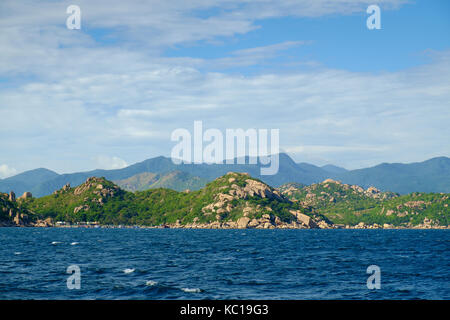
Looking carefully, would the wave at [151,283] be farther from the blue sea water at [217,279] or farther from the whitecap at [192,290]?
the whitecap at [192,290]

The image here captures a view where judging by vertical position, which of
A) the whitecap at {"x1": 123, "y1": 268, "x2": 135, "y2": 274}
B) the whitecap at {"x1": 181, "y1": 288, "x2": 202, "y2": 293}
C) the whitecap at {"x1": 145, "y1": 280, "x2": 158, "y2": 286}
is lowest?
the whitecap at {"x1": 123, "y1": 268, "x2": 135, "y2": 274}

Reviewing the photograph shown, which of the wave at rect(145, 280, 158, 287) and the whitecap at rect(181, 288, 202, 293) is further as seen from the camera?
the wave at rect(145, 280, 158, 287)

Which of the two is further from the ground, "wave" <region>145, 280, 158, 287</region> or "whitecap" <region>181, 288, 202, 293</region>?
"whitecap" <region>181, 288, 202, 293</region>

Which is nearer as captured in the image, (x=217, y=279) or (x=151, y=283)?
(x=151, y=283)

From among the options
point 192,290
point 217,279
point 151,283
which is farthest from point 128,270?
point 192,290

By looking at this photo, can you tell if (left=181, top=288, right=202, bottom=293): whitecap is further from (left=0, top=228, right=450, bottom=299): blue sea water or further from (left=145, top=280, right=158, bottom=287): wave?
(left=145, top=280, right=158, bottom=287): wave

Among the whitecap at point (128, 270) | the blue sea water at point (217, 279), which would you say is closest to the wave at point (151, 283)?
the blue sea water at point (217, 279)

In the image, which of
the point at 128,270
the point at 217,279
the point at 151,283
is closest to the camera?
the point at 151,283

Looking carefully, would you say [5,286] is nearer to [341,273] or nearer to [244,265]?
[244,265]

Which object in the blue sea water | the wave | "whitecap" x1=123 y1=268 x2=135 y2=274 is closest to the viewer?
the blue sea water

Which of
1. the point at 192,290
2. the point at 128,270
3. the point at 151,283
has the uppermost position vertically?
the point at 192,290

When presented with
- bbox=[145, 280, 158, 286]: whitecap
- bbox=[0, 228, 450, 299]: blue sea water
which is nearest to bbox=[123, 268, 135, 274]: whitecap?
bbox=[0, 228, 450, 299]: blue sea water

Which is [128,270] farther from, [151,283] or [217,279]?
[217,279]

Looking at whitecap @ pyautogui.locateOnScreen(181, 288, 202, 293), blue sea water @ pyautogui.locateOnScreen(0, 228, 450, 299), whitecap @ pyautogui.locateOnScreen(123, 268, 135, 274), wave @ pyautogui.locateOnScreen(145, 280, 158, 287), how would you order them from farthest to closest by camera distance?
whitecap @ pyautogui.locateOnScreen(123, 268, 135, 274), wave @ pyautogui.locateOnScreen(145, 280, 158, 287), whitecap @ pyautogui.locateOnScreen(181, 288, 202, 293), blue sea water @ pyautogui.locateOnScreen(0, 228, 450, 299)
